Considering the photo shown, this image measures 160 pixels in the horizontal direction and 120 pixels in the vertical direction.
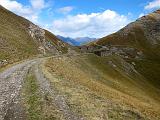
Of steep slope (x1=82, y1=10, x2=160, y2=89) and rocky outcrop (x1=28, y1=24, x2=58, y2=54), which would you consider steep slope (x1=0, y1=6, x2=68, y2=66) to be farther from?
steep slope (x1=82, y1=10, x2=160, y2=89)

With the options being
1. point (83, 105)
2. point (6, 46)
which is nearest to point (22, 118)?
point (83, 105)

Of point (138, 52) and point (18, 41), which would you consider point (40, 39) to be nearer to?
point (18, 41)

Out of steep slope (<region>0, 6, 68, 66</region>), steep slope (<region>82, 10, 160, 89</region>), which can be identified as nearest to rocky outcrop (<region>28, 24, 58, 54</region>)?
steep slope (<region>0, 6, 68, 66</region>)

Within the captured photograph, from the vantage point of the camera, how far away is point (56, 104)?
2883cm

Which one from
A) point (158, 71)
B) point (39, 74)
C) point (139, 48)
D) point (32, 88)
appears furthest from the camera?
point (139, 48)

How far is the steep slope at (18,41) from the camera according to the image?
77750 mm

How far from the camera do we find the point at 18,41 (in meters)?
96.4

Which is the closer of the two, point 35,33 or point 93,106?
point 93,106

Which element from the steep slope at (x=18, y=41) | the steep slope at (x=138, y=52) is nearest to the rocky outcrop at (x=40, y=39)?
the steep slope at (x=18, y=41)

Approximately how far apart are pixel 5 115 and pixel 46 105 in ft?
13.9

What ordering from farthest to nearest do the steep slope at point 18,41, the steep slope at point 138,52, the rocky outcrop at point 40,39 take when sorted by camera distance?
the steep slope at point 138,52 < the rocky outcrop at point 40,39 < the steep slope at point 18,41

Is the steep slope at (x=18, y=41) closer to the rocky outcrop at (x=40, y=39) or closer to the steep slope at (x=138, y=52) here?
the rocky outcrop at (x=40, y=39)

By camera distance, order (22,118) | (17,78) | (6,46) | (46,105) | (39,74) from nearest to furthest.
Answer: (22,118), (46,105), (17,78), (39,74), (6,46)

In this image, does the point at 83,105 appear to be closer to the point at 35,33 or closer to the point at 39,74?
the point at 39,74
